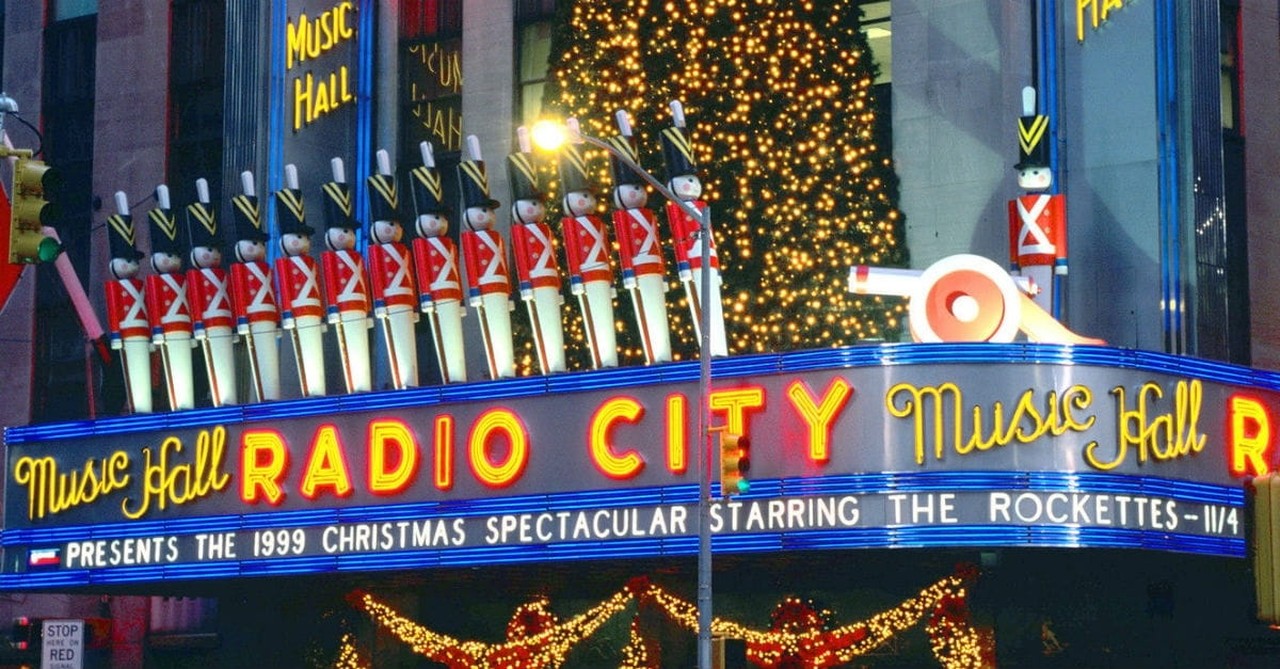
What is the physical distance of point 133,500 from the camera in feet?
128

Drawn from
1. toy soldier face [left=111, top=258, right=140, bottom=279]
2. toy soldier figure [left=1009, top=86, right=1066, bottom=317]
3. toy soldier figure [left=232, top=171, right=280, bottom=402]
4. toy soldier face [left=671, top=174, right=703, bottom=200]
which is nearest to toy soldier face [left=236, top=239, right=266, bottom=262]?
toy soldier figure [left=232, top=171, right=280, bottom=402]

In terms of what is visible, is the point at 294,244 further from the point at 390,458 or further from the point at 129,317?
the point at 390,458

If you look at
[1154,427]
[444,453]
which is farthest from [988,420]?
[444,453]

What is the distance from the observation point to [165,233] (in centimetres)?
4100

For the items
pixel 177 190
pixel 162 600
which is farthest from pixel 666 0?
pixel 162 600

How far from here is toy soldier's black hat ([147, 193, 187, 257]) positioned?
4100cm

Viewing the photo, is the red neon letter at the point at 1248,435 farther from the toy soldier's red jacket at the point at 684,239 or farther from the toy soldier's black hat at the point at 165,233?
the toy soldier's black hat at the point at 165,233

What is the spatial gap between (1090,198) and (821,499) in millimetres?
8003

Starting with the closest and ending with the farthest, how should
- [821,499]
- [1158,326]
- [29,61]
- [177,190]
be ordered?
[821,499]
[1158,326]
[177,190]
[29,61]

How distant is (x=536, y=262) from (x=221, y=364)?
7210mm

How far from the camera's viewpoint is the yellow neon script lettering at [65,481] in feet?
128

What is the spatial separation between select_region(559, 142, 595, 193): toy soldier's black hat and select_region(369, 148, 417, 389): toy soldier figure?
3.62 meters

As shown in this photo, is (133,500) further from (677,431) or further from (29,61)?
(29,61)

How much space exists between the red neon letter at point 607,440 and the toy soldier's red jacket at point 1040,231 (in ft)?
21.9
